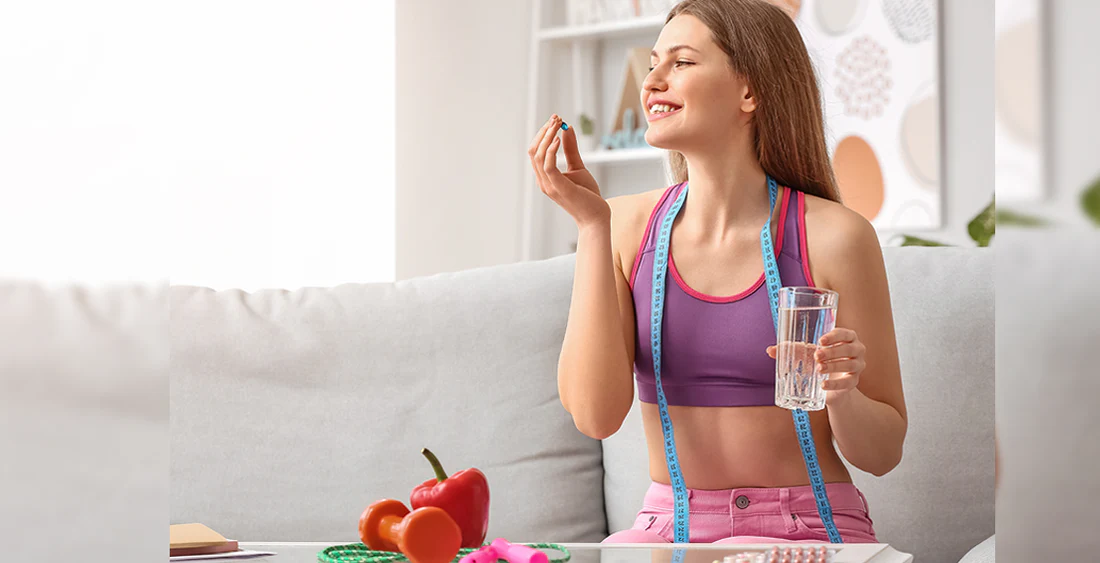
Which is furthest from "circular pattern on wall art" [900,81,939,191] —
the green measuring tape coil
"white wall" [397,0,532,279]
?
the green measuring tape coil

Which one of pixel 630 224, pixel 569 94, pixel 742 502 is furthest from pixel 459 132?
pixel 742 502

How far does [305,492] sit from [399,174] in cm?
159

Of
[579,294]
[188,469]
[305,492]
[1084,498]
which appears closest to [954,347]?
[579,294]

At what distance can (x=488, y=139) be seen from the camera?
10.6 feet

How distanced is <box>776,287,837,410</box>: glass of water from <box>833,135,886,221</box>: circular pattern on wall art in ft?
5.84

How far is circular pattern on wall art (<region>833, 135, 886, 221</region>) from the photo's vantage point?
2.63 meters

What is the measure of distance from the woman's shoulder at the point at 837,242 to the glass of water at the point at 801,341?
0.21m

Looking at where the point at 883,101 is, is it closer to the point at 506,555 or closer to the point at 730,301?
the point at 730,301

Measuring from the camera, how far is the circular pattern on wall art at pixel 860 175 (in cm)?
263

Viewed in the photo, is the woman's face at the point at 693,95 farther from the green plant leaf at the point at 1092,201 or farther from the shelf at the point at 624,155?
the shelf at the point at 624,155

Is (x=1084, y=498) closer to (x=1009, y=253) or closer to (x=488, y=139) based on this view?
(x=1009, y=253)

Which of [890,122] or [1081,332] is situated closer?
[1081,332]

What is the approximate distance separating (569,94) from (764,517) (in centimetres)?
232

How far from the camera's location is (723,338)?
3.85ft
